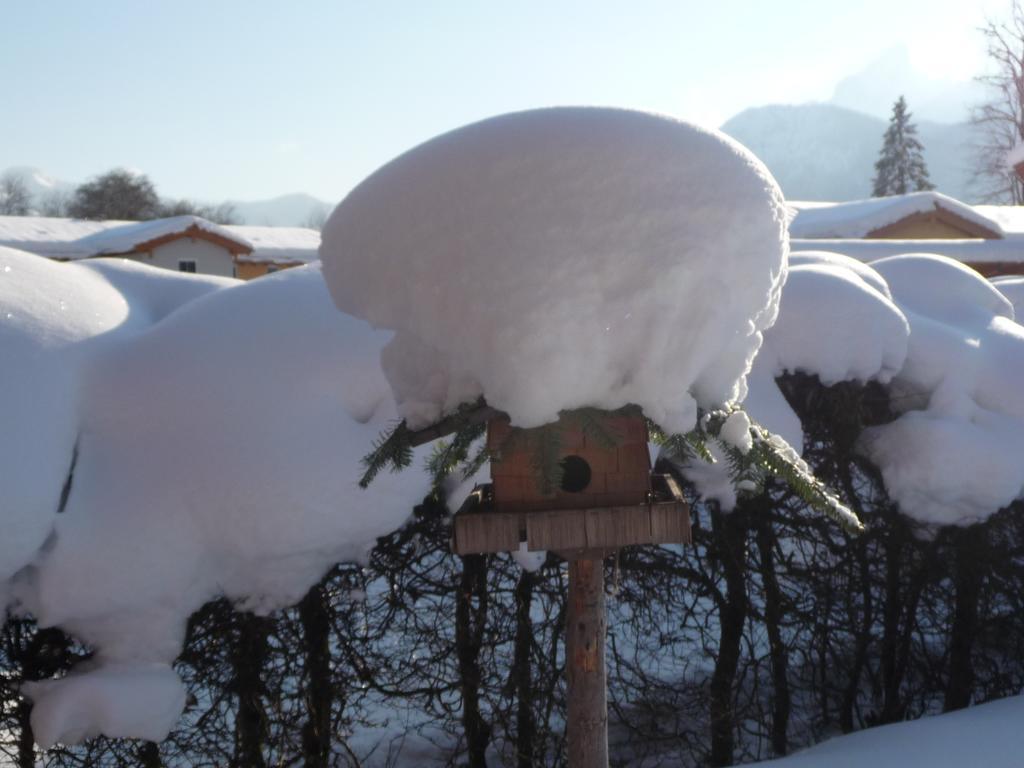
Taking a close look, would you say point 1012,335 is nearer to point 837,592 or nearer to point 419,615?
point 837,592

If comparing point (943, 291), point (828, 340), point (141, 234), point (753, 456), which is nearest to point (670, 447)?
point (753, 456)

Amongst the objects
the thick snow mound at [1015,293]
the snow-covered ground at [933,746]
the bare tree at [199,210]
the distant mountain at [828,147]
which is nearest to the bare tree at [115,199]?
the bare tree at [199,210]

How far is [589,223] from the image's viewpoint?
6.70 ft

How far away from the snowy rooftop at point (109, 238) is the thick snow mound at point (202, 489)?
17214mm

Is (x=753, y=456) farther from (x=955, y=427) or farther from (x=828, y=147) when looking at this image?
(x=828, y=147)

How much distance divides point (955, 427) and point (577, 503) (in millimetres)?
2655

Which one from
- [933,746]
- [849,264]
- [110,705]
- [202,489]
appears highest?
[849,264]

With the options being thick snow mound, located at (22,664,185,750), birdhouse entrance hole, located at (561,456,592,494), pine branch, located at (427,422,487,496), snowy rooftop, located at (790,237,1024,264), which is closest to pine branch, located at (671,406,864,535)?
birdhouse entrance hole, located at (561,456,592,494)

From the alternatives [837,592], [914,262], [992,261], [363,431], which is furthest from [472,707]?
[992,261]

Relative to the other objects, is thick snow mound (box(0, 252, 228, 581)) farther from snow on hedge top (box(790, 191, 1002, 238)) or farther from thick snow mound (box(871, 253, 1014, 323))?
snow on hedge top (box(790, 191, 1002, 238))

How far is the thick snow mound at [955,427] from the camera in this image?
433 centimetres

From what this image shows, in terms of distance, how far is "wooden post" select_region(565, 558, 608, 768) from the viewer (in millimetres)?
2639

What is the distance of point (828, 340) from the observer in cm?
435

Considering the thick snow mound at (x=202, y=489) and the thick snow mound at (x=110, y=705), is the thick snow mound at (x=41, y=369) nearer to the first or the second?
the thick snow mound at (x=202, y=489)
